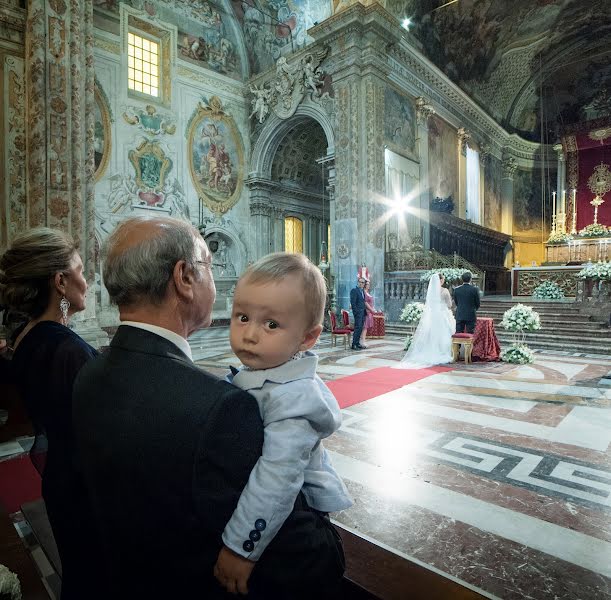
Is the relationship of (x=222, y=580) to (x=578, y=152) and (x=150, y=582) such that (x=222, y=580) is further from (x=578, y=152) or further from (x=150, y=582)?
(x=578, y=152)

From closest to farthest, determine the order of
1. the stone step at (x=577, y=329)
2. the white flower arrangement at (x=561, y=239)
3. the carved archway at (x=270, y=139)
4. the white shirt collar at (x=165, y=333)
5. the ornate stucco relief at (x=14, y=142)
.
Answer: the white shirt collar at (x=165, y=333), the ornate stucco relief at (x=14, y=142), the stone step at (x=577, y=329), the carved archway at (x=270, y=139), the white flower arrangement at (x=561, y=239)

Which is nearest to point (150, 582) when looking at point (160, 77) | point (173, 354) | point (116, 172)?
point (173, 354)

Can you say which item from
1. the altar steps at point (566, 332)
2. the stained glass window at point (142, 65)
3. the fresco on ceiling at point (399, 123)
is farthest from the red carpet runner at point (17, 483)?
the stained glass window at point (142, 65)

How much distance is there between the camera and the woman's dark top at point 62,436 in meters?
1.42

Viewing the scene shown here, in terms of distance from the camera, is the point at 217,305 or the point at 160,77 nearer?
the point at 160,77

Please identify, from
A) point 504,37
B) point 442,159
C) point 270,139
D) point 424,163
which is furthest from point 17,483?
point 504,37

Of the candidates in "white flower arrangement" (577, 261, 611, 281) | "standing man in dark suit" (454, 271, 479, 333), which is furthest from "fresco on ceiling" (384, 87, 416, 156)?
"standing man in dark suit" (454, 271, 479, 333)

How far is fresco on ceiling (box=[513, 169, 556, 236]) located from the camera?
82.6 ft

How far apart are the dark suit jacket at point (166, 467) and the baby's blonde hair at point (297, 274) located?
1.20ft

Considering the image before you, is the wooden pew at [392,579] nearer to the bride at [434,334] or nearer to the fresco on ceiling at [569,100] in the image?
the bride at [434,334]

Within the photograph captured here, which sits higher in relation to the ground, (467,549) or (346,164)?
(346,164)

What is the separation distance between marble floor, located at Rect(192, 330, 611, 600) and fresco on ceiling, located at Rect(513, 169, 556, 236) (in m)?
21.3

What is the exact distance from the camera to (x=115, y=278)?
111 centimetres

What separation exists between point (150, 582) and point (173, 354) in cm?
53
